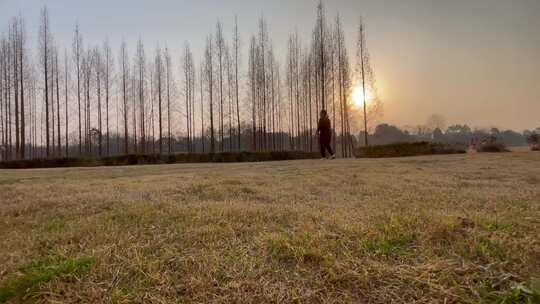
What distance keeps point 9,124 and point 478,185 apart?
1078 inches

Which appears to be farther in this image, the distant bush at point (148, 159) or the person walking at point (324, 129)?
the distant bush at point (148, 159)

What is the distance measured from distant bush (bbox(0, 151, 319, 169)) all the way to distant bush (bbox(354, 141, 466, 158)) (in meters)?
4.53

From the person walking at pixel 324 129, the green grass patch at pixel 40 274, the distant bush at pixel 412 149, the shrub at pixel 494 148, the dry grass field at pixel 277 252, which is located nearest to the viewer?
the dry grass field at pixel 277 252

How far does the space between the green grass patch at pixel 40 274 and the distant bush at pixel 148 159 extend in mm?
15282

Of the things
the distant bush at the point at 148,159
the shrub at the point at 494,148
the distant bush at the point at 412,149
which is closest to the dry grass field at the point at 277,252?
the distant bush at the point at 412,149

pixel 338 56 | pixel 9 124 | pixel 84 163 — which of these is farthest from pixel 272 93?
pixel 9 124

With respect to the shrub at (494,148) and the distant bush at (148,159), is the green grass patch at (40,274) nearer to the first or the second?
the distant bush at (148,159)

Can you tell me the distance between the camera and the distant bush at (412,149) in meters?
15.7

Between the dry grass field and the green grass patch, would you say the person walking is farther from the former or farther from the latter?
the green grass patch

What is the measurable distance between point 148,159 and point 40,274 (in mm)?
16505

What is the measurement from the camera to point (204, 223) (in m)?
2.65

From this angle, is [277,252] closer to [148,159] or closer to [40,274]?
[40,274]

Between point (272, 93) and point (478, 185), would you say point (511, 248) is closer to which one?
point (478, 185)

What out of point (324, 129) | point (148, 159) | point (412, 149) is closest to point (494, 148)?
point (412, 149)
